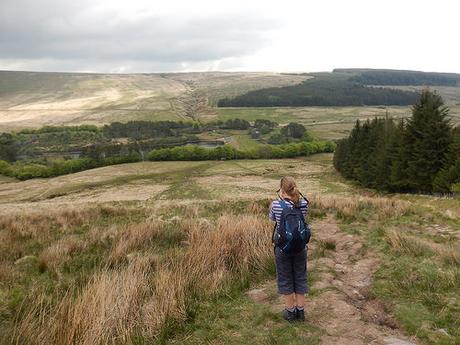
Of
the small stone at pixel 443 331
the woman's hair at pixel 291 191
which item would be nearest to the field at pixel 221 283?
the small stone at pixel 443 331

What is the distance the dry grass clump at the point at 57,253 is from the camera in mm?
10242

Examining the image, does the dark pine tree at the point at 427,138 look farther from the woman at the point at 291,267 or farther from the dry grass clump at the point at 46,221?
the woman at the point at 291,267

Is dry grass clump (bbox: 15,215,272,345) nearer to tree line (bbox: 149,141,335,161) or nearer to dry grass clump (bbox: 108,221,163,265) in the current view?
dry grass clump (bbox: 108,221,163,265)

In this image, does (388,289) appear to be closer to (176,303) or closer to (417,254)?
(417,254)

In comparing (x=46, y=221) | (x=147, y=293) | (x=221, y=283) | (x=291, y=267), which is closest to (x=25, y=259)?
(x=147, y=293)

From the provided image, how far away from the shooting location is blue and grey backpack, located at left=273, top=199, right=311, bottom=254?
22.5 feet

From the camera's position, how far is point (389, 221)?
1589 centimetres

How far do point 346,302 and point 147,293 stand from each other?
3459mm

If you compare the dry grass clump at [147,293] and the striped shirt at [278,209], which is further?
the striped shirt at [278,209]

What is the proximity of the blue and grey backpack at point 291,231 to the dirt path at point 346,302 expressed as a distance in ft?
3.99

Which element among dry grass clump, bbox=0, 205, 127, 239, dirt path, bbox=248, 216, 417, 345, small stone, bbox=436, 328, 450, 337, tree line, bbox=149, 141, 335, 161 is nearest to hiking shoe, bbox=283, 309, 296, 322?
dirt path, bbox=248, 216, 417, 345

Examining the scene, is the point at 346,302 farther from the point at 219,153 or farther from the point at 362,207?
the point at 219,153

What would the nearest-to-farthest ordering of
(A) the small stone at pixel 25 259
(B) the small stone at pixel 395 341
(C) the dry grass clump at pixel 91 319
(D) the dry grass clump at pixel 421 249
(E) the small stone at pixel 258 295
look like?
(C) the dry grass clump at pixel 91 319, (B) the small stone at pixel 395 341, (E) the small stone at pixel 258 295, (D) the dry grass clump at pixel 421 249, (A) the small stone at pixel 25 259

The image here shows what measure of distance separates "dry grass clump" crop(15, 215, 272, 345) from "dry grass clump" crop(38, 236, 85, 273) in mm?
1266
